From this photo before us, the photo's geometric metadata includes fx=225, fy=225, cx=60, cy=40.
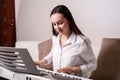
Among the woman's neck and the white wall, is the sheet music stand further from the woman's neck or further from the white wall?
the white wall

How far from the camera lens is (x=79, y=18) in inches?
94.3

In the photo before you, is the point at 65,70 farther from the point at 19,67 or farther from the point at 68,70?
the point at 19,67

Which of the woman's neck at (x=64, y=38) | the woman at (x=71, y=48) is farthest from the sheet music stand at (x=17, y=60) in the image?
the woman's neck at (x=64, y=38)

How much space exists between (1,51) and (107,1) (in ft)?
4.29

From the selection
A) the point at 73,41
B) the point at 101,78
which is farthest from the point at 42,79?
the point at 101,78

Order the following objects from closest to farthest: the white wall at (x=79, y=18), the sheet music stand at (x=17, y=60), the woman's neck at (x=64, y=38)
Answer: the sheet music stand at (x=17, y=60), the woman's neck at (x=64, y=38), the white wall at (x=79, y=18)

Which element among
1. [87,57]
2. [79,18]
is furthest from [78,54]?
[79,18]

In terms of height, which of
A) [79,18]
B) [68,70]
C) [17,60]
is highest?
[79,18]

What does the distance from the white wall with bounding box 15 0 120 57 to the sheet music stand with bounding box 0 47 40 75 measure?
3.99 ft

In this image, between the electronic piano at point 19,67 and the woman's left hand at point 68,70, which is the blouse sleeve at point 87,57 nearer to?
the woman's left hand at point 68,70

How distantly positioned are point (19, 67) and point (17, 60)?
5 cm

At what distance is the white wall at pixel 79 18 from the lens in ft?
7.06

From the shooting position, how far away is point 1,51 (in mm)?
1190

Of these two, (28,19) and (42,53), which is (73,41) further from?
(28,19)
